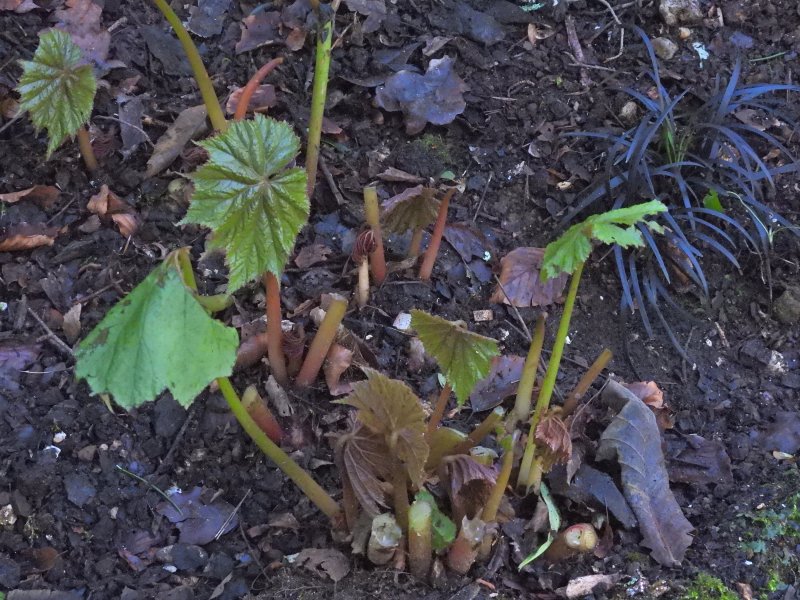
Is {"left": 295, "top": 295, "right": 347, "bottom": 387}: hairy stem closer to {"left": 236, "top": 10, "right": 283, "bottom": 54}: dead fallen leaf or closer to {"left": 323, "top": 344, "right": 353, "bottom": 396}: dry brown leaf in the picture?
{"left": 323, "top": 344, "right": 353, "bottom": 396}: dry brown leaf

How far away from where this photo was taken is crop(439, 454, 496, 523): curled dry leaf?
1677mm

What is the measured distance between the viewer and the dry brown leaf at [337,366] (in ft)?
6.74

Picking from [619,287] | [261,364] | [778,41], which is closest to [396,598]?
[261,364]

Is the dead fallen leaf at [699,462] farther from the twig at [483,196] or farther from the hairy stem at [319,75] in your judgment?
the hairy stem at [319,75]

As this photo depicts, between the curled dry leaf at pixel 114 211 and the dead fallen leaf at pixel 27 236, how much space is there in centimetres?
13

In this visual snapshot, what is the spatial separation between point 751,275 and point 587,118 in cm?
83

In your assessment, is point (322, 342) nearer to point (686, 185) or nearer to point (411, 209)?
point (411, 209)

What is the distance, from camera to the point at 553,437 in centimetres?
170

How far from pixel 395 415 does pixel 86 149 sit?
143 centimetres

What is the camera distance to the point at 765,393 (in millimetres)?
2510

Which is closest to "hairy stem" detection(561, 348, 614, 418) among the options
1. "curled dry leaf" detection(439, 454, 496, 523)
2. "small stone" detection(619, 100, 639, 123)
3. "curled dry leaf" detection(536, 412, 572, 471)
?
"curled dry leaf" detection(536, 412, 572, 471)

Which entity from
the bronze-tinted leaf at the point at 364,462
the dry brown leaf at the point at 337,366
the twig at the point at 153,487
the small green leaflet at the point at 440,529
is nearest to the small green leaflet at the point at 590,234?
the bronze-tinted leaf at the point at 364,462

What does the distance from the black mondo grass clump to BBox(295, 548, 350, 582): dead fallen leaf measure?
1.36 meters

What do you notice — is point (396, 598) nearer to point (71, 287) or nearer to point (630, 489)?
point (630, 489)
